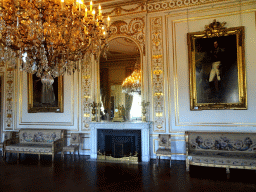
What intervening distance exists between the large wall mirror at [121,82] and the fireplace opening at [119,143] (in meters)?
0.37

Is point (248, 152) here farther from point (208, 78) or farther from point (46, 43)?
point (46, 43)

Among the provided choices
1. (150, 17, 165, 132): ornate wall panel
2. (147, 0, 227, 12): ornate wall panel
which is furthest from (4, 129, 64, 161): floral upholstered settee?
(147, 0, 227, 12): ornate wall panel

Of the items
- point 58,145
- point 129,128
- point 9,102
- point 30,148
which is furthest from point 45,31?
point 9,102

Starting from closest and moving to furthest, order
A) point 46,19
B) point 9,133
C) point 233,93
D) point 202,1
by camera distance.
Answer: point 46,19, point 233,93, point 202,1, point 9,133

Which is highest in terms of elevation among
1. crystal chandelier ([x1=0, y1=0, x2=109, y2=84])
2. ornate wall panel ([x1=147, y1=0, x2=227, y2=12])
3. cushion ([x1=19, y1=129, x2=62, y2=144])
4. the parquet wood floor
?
ornate wall panel ([x1=147, y1=0, x2=227, y2=12])

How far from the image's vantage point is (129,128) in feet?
18.8

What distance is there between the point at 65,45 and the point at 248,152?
4365mm

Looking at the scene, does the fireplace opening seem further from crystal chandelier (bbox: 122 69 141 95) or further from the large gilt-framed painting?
the large gilt-framed painting

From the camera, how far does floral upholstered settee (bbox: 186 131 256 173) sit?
4336 millimetres

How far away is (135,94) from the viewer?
5.95m

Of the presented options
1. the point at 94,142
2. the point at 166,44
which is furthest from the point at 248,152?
the point at 94,142

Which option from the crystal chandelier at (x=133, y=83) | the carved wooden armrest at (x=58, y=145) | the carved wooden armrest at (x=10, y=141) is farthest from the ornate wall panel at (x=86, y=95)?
the carved wooden armrest at (x=10, y=141)

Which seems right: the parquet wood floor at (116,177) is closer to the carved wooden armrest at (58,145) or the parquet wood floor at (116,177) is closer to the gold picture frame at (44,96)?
the carved wooden armrest at (58,145)

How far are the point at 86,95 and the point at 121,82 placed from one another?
44.7 inches
